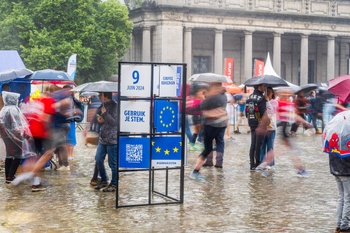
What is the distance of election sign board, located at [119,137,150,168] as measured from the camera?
975cm

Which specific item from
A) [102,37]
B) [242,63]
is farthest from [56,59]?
[242,63]

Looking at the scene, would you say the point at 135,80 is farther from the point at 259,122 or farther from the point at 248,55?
the point at 248,55

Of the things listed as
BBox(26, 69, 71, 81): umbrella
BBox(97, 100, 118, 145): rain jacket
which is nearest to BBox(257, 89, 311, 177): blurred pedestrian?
BBox(97, 100, 118, 145): rain jacket

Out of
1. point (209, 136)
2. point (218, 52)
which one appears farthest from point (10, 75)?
point (218, 52)

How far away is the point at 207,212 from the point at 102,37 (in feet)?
121

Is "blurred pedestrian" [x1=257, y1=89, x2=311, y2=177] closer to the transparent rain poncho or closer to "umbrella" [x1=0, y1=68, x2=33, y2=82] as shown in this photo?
the transparent rain poncho

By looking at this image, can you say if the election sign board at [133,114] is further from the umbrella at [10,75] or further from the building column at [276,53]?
the building column at [276,53]

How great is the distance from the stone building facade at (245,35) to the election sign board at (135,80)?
1502 inches

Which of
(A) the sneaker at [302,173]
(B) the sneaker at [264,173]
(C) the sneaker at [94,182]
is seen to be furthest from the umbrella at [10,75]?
(A) the sneaker at [302,173]

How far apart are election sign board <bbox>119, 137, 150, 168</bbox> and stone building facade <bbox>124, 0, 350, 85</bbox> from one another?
38.1 m

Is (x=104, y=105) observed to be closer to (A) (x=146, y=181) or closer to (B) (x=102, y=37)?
(A) (x=146, y=181)

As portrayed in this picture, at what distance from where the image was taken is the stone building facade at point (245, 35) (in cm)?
4812

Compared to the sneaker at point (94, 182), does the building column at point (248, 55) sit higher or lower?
higher

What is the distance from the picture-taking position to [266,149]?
15297 mm
